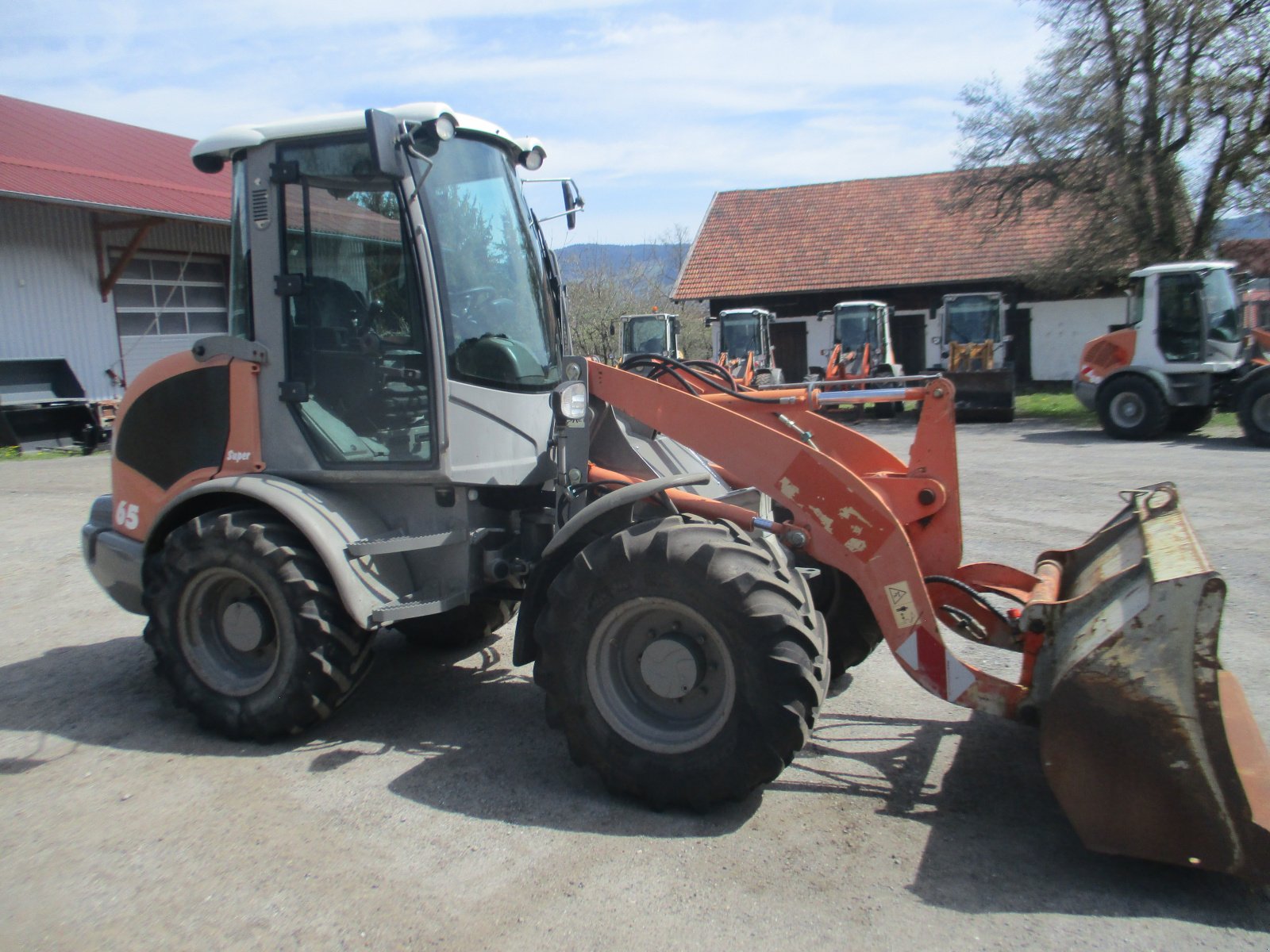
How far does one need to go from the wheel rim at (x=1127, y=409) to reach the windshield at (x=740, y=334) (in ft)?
29.3

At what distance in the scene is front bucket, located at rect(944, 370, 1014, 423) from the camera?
64.8 ft

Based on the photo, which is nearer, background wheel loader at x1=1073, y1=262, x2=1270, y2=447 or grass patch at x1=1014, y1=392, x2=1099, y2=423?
background wheel loader at x1=1073, y1=262, x2=1270, y2=447

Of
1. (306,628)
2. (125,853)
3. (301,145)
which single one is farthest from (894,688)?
(301,145)

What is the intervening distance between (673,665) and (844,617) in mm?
1314

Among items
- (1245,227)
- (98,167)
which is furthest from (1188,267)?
(98,167)

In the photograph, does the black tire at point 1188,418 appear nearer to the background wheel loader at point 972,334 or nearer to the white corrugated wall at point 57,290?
the background wheel loader at point 972,334

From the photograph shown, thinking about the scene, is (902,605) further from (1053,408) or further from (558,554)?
(1053,408)

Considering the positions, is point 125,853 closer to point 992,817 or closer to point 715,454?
point 715,454

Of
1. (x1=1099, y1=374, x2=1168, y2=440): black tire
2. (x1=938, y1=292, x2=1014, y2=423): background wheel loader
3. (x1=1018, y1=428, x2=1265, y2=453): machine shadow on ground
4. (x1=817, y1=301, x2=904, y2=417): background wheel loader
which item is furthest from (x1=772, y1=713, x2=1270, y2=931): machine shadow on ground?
(x1=817, y1=301, x2=904, y2=417): background wheel loader

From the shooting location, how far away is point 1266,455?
1374cm

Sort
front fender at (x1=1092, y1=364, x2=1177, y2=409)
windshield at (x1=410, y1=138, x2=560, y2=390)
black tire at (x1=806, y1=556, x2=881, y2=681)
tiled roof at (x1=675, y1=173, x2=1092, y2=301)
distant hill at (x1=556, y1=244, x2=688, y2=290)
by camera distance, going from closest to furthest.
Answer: windshield at (x1=410, y1=138, x2=560, y2=390) → black tire at (x1=806, y1=556, x2=881, y2=681) → front fender at (x1=1092, y1=364, x2=1177, y2=409) → tiled roof at (x1=675, y1=173, x2=1092, y2=301) → distant hill at (x1=556, y1=244, x2=688, y2=290)

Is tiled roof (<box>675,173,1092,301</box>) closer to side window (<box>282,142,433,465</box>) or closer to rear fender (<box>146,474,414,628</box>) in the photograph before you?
side window (<box>282,142,433,465</box>)

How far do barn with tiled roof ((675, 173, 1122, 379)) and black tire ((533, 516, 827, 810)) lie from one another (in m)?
24.9

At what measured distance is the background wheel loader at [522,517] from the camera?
3.62m
